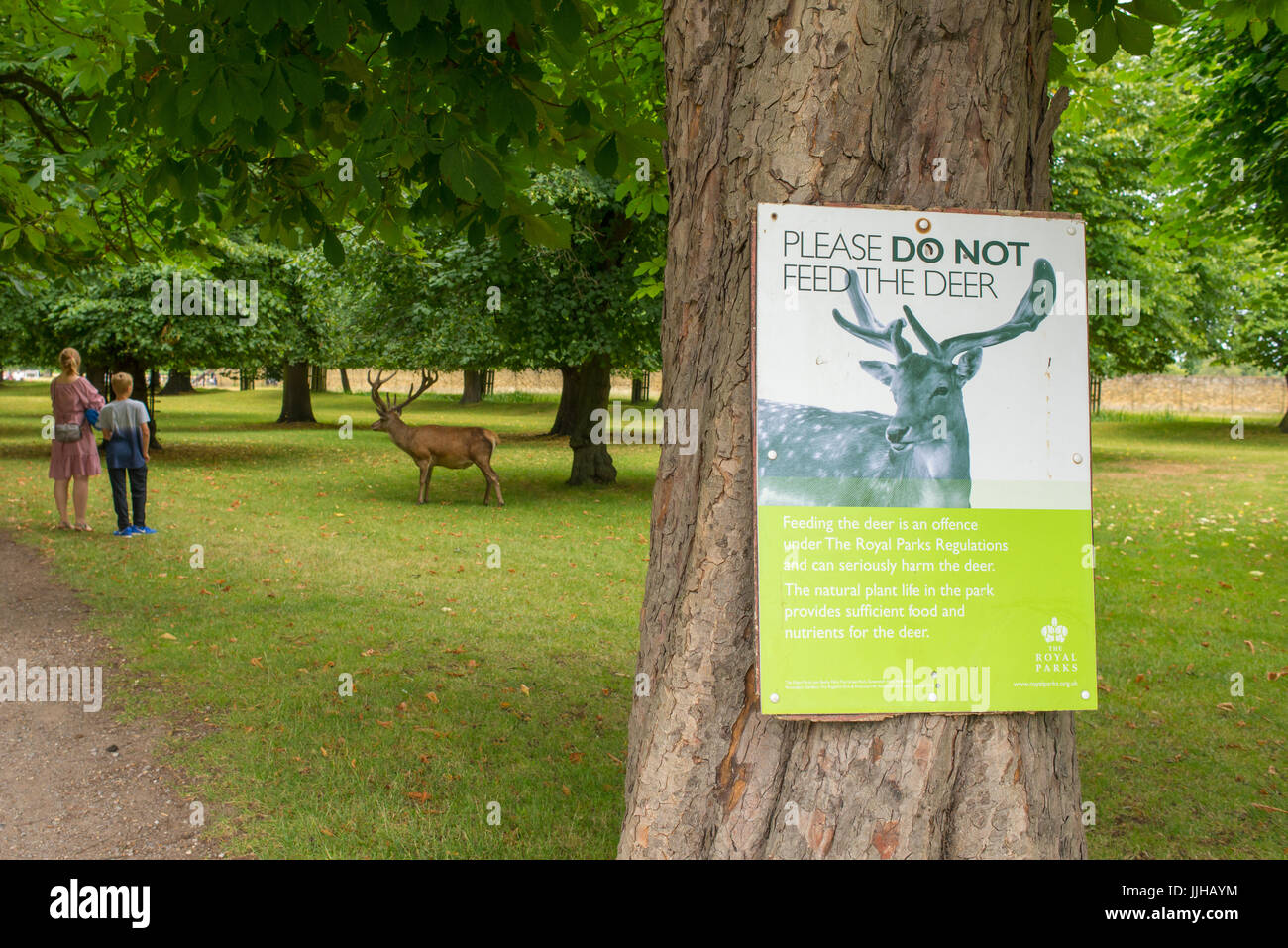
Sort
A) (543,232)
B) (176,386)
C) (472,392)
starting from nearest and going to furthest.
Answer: (543,232) → (472,392) → (176,386)

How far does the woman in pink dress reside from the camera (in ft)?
38.4

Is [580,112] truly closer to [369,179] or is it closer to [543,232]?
[543,232]

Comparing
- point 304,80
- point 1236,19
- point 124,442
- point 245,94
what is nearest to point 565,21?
point 304,80

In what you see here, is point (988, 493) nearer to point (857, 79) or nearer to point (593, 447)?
point (857, 79)

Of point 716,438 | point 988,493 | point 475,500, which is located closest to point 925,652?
point 988,493

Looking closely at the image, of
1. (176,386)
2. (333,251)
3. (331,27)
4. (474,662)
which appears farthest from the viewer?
(176,386)

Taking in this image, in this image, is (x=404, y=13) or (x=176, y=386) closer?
(x=404, y=13)

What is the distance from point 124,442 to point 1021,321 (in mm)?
11650

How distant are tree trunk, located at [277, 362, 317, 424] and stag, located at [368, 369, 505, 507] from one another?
2210cm

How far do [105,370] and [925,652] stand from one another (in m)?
26.2

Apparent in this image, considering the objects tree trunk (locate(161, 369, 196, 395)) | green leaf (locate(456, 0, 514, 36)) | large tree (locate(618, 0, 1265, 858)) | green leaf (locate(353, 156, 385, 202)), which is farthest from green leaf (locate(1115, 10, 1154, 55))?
tree trunk (locate(161, 369, 196, 395))

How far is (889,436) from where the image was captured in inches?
115

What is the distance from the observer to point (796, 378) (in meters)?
2.89

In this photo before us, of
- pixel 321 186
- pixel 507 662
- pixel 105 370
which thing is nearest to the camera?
pixel 321 186
